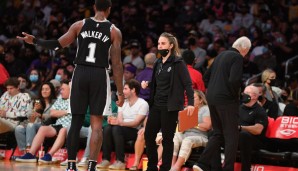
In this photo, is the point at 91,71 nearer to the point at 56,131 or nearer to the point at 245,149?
the point at 245,149

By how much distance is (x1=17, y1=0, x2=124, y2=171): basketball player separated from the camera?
8.48 metres

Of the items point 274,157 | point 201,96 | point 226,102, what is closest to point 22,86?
point 201,96

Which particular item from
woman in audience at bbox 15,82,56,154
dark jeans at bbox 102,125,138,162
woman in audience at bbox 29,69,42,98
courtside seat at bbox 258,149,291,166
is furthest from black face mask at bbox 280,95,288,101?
woman in audience at bbox 29,69,42,98

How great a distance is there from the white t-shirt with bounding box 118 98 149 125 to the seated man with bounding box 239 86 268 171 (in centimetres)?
187

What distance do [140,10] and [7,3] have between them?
423 cm

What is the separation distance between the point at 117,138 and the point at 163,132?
7.48 feet

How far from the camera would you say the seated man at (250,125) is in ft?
33.9

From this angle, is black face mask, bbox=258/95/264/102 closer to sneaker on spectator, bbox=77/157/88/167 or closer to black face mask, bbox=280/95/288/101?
black face mask, bbox=280/95/288/101

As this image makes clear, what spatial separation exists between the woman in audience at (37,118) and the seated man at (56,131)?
0.82 ft

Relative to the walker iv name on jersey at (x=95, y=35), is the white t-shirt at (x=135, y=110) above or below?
below

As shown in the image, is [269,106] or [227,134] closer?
[227,134]

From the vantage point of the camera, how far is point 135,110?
1203 centimetres

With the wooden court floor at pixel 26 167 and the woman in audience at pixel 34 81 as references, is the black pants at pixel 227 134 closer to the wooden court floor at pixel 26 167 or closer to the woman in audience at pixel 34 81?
the wooden court floor at pixel 26 167

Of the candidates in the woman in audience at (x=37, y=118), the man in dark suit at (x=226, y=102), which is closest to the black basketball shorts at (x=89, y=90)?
the man in dark suit at (x=226, y=102)
